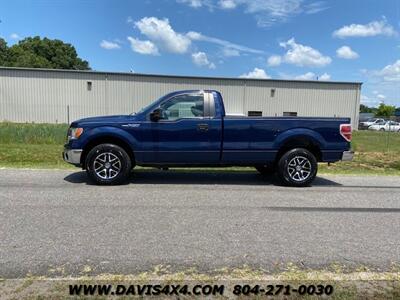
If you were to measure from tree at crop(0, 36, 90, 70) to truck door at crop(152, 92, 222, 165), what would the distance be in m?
69.0

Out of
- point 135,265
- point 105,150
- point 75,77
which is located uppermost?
point 75,77

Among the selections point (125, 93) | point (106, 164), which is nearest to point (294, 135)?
point (106, 164)

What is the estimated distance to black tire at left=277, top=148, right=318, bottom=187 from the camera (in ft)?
26.7

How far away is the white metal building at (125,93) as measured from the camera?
3809 cm

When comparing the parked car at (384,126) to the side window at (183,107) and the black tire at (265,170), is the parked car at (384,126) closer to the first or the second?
the black tire at (265,170)

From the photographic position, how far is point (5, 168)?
9.77 m

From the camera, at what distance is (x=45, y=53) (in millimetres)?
80188

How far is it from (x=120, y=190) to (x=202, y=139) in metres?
1.98

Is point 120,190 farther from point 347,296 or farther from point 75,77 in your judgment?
point 75,77

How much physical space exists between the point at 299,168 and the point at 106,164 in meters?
4.14

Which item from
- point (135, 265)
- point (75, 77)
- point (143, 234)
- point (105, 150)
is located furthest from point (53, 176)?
point (75, 77)

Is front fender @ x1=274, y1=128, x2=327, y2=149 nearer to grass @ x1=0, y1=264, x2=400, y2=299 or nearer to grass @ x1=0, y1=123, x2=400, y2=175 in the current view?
grass @ x1=0, y1=123, x2=400, y2=175

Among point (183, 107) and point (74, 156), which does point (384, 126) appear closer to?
point (183, 107)

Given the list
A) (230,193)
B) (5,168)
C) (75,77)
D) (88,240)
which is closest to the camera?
(88,240)
